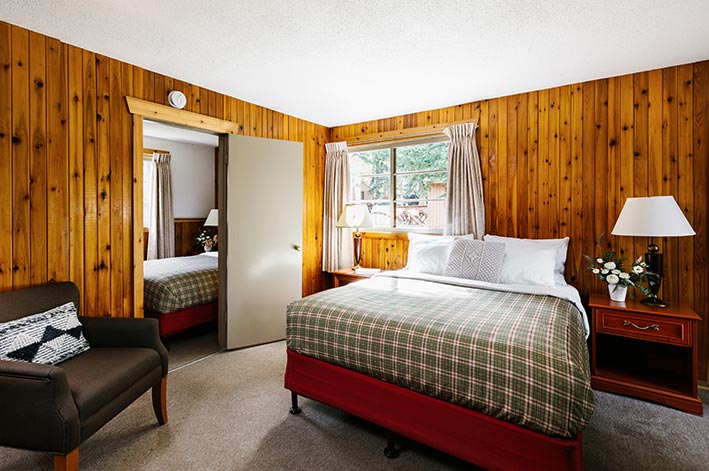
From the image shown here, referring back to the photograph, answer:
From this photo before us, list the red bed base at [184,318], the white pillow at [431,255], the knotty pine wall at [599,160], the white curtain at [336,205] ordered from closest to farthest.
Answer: the knotty pine wall at [599,160], the white pillow at [431,255], the red bed base at [184,318], the white curtain at [336,205]

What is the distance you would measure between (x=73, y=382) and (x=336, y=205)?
3169mm

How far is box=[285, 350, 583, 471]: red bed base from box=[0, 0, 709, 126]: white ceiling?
2.10 metres

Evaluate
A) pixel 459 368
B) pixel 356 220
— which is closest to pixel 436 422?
pixel 459 368

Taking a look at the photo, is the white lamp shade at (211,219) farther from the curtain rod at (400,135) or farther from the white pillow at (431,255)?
the white pillow at (431,255)

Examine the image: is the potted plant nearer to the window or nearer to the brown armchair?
the window

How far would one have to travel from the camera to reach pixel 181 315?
3479mm

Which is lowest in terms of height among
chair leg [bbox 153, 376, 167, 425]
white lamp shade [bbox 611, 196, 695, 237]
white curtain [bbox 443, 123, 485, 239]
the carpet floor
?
the carpet floor

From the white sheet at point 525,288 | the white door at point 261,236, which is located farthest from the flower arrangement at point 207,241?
the white sheet at point 525,288

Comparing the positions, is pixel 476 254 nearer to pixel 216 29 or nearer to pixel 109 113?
pixel 216 29

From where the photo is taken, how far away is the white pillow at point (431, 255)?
127 inches

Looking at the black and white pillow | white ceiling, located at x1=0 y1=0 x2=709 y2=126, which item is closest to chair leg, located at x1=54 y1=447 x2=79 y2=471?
the black and white pillow

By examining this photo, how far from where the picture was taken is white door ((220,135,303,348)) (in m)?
3.42

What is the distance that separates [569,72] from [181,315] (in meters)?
4.11

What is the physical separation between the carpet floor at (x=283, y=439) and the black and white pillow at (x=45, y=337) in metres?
0.54
